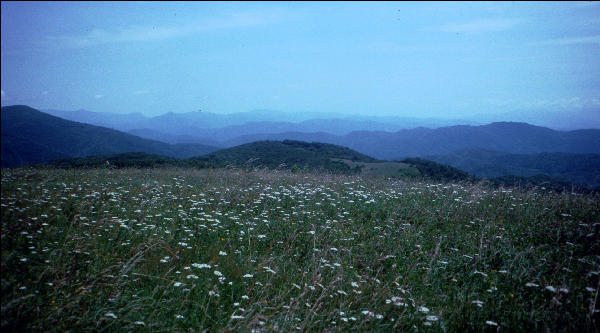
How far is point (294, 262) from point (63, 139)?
103 metres

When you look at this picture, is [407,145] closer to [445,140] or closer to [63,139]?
[445,140]

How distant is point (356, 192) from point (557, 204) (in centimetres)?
494

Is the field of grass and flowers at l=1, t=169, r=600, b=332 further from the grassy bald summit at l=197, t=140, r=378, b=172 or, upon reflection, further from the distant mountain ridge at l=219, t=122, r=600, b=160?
the distant mountain ridge at l=219, t=122, r=600, b=160

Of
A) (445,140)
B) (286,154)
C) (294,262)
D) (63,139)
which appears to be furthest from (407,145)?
(294,262)

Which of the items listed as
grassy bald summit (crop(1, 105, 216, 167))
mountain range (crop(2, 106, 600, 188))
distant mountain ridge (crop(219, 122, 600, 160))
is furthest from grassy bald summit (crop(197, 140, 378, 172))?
distant mountain ridge (crop(219, 122, 600, 160))

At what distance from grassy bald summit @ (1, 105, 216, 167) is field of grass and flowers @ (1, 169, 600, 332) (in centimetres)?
7344

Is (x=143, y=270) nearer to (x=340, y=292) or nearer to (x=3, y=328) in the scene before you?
(x=3, y=328)

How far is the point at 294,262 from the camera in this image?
16.3ft

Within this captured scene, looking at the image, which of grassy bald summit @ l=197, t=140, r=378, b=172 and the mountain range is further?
the mountain range

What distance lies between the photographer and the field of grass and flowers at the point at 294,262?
10.8 feet

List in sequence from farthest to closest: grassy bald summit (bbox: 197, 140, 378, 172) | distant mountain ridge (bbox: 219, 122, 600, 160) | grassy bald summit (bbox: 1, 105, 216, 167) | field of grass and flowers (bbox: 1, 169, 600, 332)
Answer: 1. distant mountain ridge (bbox: 219, 122, 600, 160)
2. grassy bald summit (bbox: 1, 105, 216, 167)
3. grassy bald summit (bbox: 197, 140, 378, 172)
4. field of grass and flowers (bbox: 1, 169, 600, 332)

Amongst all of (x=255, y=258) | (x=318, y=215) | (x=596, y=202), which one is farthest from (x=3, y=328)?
(x=596, y=202)

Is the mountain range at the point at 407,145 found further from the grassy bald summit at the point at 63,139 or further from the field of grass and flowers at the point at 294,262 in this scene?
the field of grass and flowers at the point at 294,262

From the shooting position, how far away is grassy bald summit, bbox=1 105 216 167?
69062 mm
